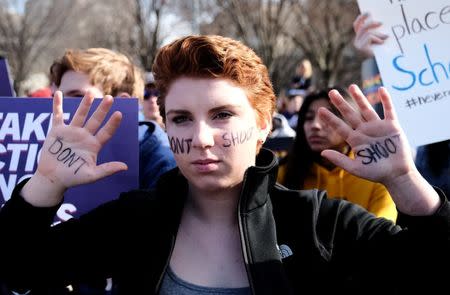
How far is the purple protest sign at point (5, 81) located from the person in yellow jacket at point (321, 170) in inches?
73.9

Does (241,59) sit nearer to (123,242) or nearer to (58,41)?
(123,242)

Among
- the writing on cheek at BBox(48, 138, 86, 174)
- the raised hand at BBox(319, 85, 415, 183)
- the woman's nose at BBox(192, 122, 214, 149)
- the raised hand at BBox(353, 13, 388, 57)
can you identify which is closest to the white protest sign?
the raised hand at BBox(353, 13, 388, 57)

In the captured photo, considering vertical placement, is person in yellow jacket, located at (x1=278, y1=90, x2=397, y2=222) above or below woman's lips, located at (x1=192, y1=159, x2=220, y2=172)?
below

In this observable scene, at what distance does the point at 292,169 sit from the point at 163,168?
146cm

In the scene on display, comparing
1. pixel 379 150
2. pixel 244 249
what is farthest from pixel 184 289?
pixel 379 150

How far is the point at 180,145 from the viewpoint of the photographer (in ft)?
6.09

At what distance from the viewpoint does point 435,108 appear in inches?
100

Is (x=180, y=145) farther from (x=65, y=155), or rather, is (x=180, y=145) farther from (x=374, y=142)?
(x=374, y=142)

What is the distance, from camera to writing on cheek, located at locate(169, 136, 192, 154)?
6.02 ft

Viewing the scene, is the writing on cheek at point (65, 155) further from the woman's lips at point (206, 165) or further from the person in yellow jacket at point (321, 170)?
the person in yellow jacket at point (321, 170)

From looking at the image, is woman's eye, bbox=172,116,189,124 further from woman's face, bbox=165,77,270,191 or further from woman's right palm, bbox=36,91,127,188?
woman's right palm, bbox=36,91,127,188

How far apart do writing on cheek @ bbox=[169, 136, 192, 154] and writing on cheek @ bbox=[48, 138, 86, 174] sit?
1.06ft

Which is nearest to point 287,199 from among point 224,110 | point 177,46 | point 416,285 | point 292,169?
point 224,110

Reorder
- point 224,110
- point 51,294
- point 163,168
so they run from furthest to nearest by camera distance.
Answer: point 163,168
point 51,294
point 224,110
